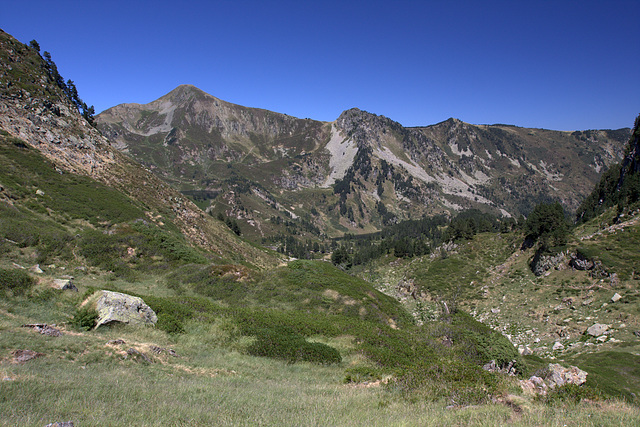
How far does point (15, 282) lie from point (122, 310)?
5.93 meters

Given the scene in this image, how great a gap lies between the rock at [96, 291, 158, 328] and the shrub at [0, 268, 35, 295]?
3924 mm

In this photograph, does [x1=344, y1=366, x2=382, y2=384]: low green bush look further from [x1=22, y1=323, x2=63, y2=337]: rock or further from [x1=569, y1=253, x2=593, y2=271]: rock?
[x1=569, y1=253, x2=593, y2=271]: rock

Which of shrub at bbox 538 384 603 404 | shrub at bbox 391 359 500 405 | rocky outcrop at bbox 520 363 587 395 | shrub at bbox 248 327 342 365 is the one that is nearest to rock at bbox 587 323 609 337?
rocky outcrop at bbox 520 363 587 395

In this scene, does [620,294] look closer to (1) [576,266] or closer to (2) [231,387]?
(1) [576,266]

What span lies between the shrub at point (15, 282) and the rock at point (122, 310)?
3.92 m

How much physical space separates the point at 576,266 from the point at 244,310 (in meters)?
47.4

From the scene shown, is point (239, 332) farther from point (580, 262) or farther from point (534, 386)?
point (580, 262)

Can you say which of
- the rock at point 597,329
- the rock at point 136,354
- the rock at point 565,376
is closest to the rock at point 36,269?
the rock at point 136,354

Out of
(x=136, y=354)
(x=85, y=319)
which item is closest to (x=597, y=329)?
(x=136, y=354)

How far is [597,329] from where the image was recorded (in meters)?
30.6

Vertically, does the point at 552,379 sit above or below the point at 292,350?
above

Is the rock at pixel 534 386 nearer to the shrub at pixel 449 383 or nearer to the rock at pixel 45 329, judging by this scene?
the shrub at pixel 449 383

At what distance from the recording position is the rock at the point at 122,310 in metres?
14.7

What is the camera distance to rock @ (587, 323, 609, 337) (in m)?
30.2
